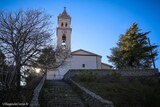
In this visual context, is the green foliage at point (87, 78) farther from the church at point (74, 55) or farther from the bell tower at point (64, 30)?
the bell tower at point (64, 30)

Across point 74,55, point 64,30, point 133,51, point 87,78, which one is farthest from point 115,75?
point 64,30

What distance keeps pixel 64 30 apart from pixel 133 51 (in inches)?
635

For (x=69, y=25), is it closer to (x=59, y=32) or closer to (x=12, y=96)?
(x=59, y=32)

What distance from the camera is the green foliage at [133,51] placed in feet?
89.6

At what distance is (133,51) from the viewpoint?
27.1 m

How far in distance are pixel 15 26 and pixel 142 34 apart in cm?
2402

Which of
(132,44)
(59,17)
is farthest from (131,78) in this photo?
(59,17)

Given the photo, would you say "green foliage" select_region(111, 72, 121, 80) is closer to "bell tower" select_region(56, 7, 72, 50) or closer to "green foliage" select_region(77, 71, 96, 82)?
"green foliage" select_region(77, 71, 96, 82)

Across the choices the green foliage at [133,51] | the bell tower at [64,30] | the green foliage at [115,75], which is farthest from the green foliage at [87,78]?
the bell tower at [64,30]

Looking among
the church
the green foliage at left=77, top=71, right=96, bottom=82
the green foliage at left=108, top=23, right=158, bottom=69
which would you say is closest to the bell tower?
the church

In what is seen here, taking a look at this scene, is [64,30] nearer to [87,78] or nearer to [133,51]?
[133,51]

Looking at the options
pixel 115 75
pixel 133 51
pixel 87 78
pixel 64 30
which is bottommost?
pixel 87 78

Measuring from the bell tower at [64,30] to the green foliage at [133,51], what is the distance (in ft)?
34.1

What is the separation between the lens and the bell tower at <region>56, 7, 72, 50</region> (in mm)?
34119
